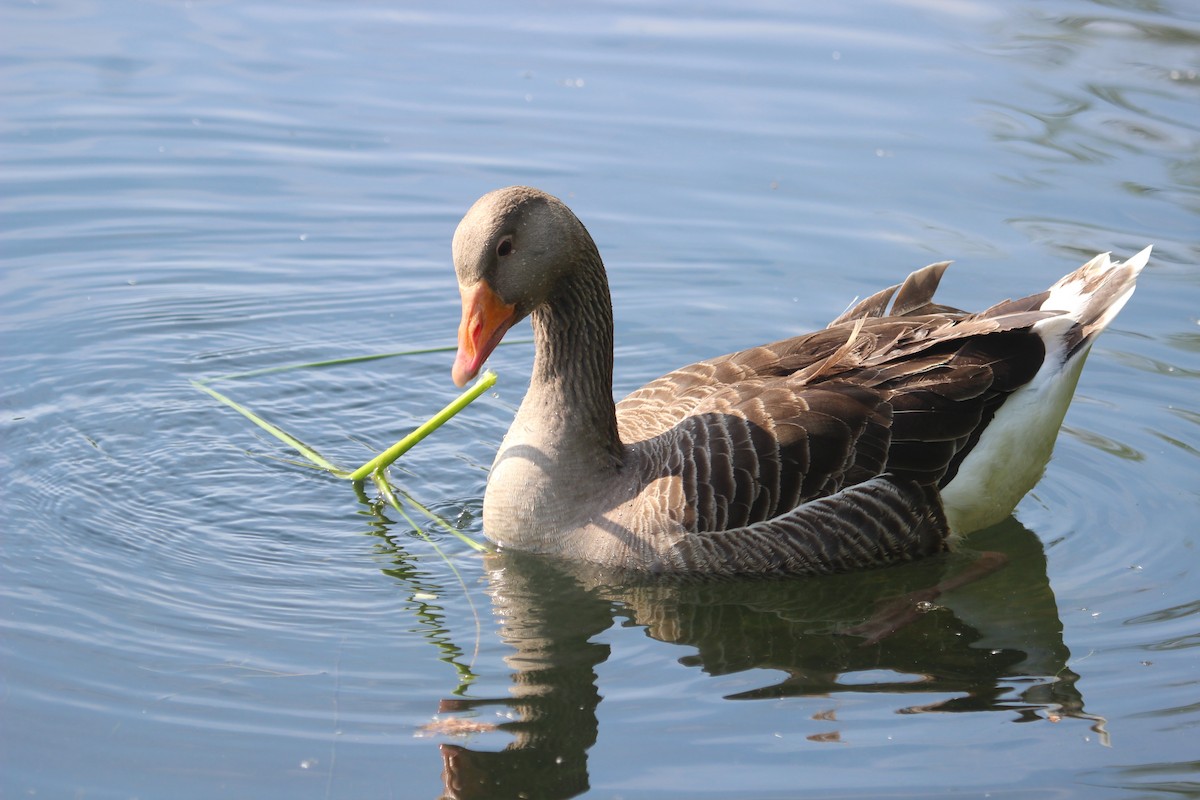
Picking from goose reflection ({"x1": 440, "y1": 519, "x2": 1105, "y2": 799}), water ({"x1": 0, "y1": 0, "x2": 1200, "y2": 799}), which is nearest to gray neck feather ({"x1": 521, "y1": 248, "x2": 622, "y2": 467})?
goose reflection ({"x1": 440, "y1": 519, "x2": 1105, "y2": 799})

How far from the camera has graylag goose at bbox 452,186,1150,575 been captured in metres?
8.10

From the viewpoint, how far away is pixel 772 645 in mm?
7801

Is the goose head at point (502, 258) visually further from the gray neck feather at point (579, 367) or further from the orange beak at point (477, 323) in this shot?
the gray neck feather at point (579, 367)

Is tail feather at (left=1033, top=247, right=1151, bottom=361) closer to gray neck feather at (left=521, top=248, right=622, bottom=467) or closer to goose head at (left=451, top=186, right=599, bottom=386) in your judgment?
gray neck feather at (left=521, top=248, right=622, bottom=467)

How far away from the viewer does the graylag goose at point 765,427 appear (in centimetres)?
810

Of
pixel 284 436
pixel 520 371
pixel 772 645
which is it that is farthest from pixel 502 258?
pixel 520 371

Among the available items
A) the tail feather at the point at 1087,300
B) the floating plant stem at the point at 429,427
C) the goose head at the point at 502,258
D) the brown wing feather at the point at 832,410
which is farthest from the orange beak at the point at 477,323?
the tail feather at the point at 1087,300

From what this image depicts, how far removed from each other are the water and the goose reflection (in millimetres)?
27

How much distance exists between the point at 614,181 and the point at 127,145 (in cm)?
469

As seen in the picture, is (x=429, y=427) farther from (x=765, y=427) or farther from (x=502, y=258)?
(x=765, y=427)

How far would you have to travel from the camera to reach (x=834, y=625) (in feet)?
26.4

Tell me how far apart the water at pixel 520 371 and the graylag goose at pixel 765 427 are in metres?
0.32

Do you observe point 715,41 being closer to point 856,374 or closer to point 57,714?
point 856,374

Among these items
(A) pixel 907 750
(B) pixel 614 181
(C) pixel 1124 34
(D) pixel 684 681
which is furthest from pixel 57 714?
(C) pixel 1124 34
